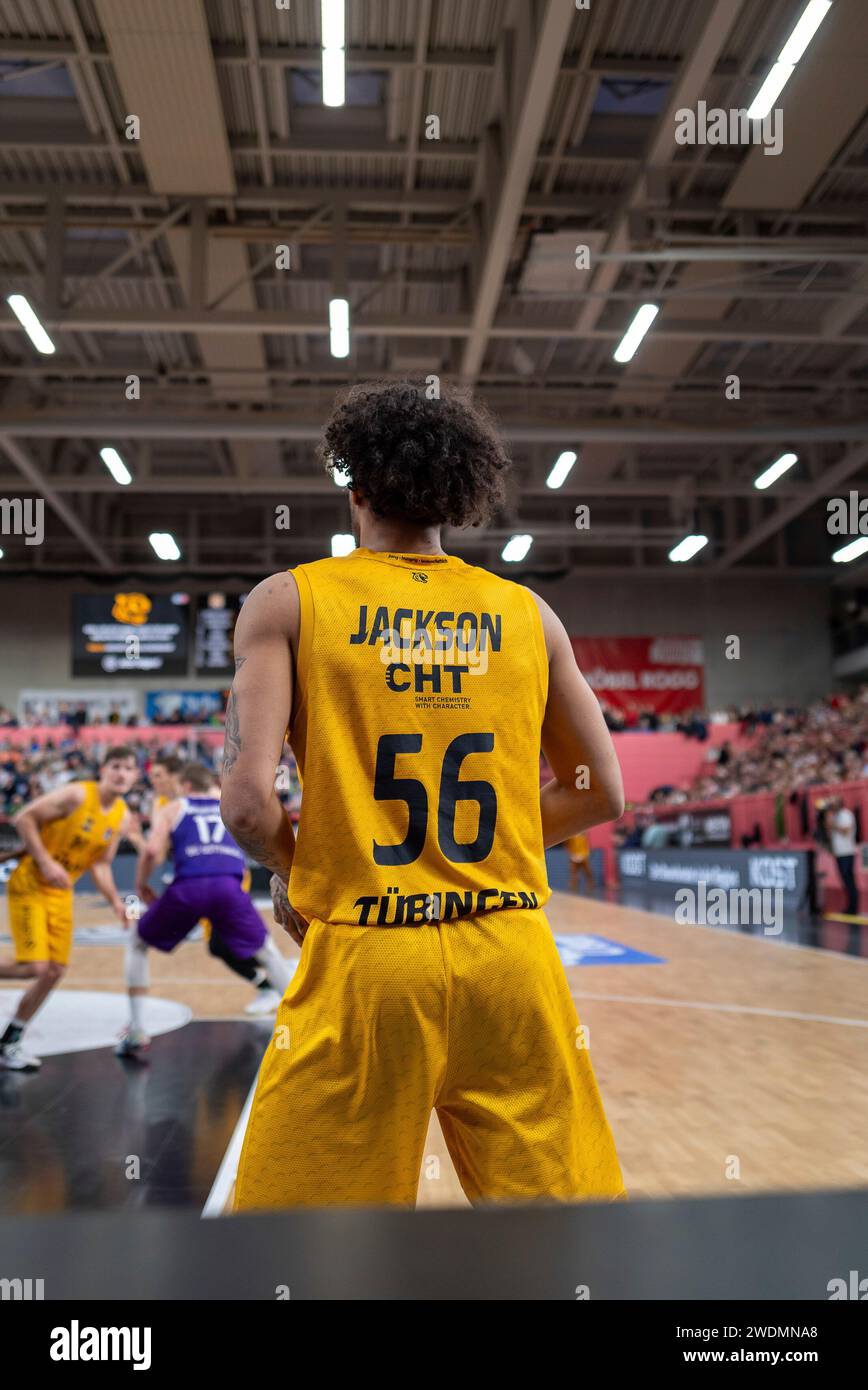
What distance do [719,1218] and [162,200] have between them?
12130 mm

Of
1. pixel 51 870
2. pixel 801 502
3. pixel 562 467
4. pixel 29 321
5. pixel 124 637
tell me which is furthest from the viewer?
pixel 124 637

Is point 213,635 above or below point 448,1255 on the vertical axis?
above

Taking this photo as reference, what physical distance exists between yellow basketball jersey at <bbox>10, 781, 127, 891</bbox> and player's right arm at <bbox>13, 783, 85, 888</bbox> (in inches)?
1.5

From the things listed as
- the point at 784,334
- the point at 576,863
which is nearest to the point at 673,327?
the point at 784,334

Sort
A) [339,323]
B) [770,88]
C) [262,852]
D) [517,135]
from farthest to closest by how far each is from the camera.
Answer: [339,323]
[517,135]
[770,88]
[262,852]

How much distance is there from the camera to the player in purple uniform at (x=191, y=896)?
18.2 ft

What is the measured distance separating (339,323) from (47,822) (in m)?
6.43

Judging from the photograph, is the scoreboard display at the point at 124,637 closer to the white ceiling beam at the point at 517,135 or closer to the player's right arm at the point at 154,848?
the white ceiling beam at the point at 517,135

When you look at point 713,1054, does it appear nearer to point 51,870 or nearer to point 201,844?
point 201,844

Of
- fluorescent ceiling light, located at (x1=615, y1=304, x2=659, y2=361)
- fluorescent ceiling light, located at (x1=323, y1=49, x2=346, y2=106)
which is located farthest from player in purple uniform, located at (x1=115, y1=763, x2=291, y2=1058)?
fluorescent ceiling light, located at (x1=615, y1=304, x2=659, y2=361)

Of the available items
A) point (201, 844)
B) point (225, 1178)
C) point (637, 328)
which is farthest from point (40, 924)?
point (637, 328)

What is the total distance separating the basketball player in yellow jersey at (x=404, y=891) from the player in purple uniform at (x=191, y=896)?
429 cm

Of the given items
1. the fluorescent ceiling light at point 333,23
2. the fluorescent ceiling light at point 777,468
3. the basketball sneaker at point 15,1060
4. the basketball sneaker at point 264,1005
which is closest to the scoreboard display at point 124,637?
the fluorescent ceiling light at point 777,468

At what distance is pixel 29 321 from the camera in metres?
9.90
